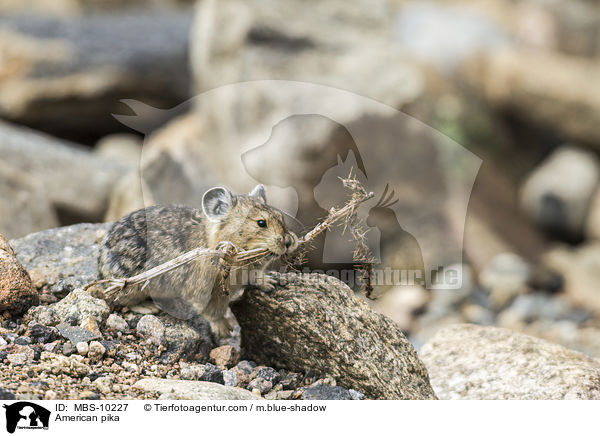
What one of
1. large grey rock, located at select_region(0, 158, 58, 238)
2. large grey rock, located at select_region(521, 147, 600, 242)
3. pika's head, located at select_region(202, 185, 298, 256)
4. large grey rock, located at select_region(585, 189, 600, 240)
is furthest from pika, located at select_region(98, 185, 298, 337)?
large grey rock, located at select_region(585, 189, 600, 240)

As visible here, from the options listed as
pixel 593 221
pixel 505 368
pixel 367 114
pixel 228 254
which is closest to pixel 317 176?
pixel 367 114

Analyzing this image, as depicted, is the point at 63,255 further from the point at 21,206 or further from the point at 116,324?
the point at 21,206

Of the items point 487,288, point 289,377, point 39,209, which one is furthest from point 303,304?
point 487,288
